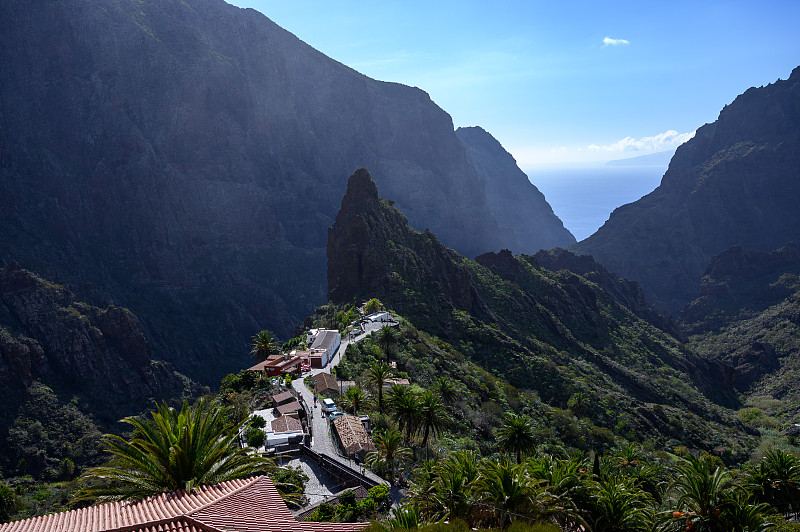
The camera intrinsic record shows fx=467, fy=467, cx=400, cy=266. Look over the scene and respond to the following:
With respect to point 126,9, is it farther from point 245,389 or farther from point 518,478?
point 518,478

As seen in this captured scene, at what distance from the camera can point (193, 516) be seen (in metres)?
12.2

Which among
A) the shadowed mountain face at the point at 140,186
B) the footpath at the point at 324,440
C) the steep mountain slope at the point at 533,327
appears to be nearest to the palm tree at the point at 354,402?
the footpath at the point at 324,440

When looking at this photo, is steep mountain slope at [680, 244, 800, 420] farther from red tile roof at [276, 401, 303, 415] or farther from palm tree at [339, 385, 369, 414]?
red tile roof at [276, 401, 303, 415]

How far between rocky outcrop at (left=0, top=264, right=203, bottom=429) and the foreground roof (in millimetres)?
84379

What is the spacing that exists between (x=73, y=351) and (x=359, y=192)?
221 feet

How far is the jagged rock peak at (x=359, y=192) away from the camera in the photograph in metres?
99.2

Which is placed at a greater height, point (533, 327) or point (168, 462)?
point (168, 462)

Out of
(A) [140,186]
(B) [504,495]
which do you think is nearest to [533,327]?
(B) [504,495]

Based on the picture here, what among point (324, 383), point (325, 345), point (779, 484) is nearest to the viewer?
point (779, 484)

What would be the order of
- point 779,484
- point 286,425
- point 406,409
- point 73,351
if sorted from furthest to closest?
point 73,351 < point 286,425 < point 406,409 < point 779,484

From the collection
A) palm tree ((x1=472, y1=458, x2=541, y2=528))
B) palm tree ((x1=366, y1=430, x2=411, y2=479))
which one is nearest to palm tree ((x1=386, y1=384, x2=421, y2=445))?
palm tree ((x1=366, y1=430, x2=411, y2=479))

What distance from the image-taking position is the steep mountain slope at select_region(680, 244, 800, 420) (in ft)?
379

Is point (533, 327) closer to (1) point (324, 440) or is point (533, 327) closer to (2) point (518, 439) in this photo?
(2) point (518, 439)

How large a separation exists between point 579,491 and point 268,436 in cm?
2267
